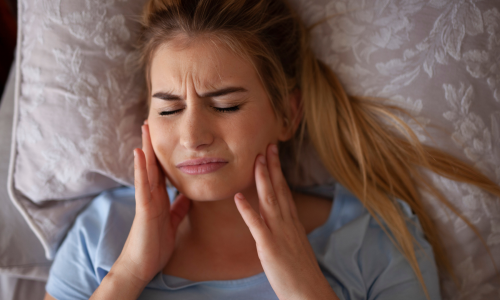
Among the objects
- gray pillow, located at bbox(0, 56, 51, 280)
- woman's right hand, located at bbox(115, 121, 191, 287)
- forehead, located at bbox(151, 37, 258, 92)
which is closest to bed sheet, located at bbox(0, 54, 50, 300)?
gray pillow, located at bbox(0, 56, 51, 280)

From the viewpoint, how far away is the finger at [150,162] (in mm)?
1245

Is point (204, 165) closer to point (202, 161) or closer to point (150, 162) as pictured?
point (202, 161)

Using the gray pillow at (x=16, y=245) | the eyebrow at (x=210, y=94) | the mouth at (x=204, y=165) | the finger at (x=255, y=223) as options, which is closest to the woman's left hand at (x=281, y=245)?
the finger at (x=255, y=223)

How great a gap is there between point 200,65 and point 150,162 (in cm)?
39

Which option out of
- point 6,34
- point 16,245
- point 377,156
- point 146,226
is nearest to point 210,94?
point 146,226

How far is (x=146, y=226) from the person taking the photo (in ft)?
3.97

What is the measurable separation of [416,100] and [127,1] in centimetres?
116

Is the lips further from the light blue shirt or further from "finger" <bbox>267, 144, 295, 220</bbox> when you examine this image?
the light blue shirt

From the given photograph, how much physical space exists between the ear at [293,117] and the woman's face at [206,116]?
20 cm

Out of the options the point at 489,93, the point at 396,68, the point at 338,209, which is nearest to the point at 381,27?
the point at 396,68

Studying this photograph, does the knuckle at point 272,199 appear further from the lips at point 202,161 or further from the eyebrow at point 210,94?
the eyebrow at point 210,94

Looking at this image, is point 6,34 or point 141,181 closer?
point 141,181

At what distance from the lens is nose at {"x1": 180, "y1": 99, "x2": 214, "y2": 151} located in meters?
1.08

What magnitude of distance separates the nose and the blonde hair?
0.24m
